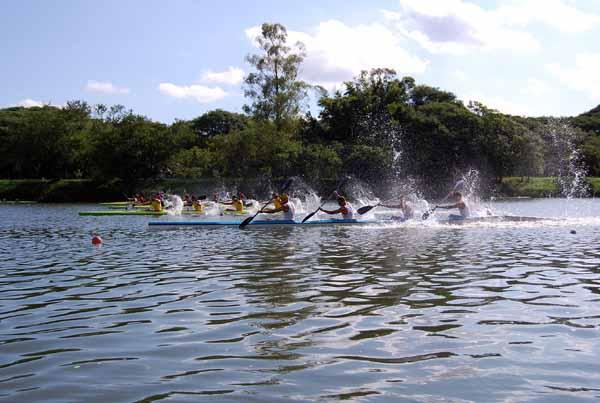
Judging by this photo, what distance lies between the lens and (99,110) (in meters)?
88.4

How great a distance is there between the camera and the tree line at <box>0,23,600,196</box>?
58.6 metres

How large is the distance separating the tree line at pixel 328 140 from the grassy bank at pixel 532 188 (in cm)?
126

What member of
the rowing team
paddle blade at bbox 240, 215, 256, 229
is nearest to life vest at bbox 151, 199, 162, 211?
the rowing team

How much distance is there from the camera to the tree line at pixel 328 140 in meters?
58.6

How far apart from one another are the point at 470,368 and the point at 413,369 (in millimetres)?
554

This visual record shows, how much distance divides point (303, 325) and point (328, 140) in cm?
5731

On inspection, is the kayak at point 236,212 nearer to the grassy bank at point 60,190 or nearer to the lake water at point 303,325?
the lake water at point 303,325

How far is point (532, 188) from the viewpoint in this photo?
63.8 m

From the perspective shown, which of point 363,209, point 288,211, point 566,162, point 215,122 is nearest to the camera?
point 288,211

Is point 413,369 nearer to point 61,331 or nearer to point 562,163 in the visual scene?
point 61,331

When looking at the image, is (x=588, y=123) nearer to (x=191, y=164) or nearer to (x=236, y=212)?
(x=191, y=164)

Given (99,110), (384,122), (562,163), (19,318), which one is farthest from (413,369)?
(99,110)

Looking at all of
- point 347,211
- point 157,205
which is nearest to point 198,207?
point 157,205

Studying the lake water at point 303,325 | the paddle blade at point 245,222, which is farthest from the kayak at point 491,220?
the lake water at point 303,325
